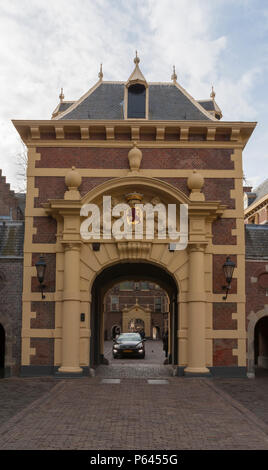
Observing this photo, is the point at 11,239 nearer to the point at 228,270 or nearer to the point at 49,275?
the point at 49,275

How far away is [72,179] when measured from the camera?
1552 cm

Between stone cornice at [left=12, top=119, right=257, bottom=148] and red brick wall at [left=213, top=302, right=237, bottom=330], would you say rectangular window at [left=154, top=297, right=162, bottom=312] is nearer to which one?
red brick wall at [left=213, top=302, right=237, bottom=330]

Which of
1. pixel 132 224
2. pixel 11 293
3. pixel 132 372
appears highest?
pixel 132 224

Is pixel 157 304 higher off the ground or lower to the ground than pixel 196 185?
lower

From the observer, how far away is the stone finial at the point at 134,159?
1571 centimetres

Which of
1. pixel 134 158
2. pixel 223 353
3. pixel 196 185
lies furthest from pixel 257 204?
pixel 223 353

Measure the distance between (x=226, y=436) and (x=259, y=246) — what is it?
9.35 meters

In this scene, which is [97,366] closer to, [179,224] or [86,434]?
[179,224]

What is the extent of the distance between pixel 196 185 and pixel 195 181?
0.13 metres

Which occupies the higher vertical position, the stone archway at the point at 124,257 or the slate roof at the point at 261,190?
the slate roof at the point at 261,190

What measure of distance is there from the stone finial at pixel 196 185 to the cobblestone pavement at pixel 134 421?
18.8 ft

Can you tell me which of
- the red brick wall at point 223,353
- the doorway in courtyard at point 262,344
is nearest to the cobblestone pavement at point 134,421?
the red brick wall at point 223,353

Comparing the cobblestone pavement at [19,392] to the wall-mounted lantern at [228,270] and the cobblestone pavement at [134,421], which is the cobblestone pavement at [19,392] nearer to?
the cobblestone pavement at [134,421]

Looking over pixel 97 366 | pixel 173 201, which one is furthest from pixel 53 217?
pixel 97 366
